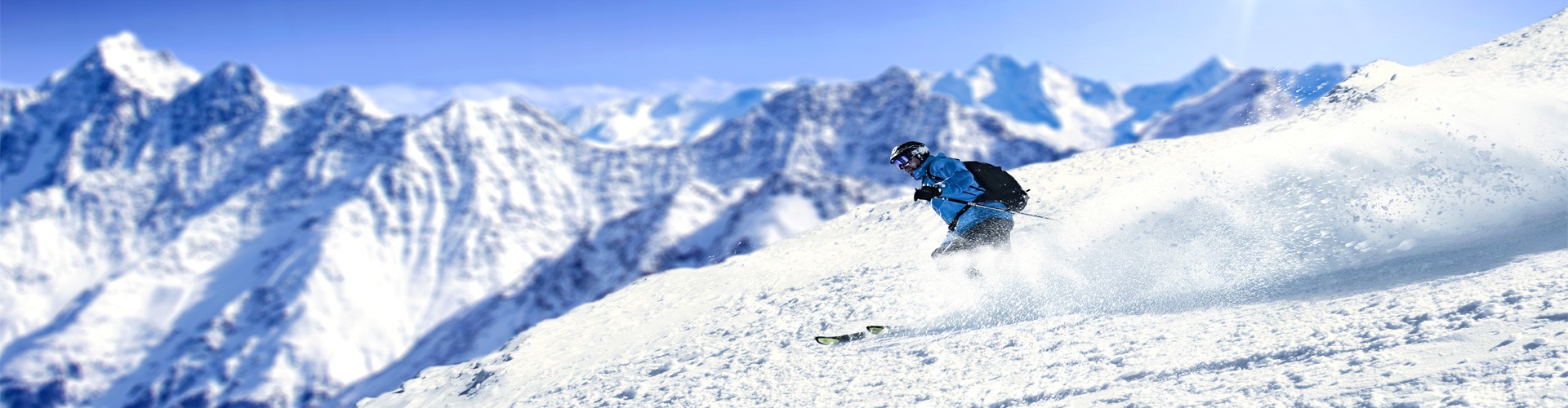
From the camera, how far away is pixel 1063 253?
11156mm

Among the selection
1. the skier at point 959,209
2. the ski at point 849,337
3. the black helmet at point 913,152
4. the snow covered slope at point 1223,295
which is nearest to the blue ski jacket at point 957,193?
the skier at point 959,209

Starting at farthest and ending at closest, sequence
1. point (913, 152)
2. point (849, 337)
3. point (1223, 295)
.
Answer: point (913, 152)
point (849, 337)
point (1223, 295)

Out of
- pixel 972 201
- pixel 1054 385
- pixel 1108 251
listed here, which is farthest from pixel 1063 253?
pixel 1054 385

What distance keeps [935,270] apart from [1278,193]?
415 cm

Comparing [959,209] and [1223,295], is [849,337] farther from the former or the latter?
[1223,295]

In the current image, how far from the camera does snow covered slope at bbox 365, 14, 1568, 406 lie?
7.08 meters

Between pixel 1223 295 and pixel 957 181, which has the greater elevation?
pixel 957 181

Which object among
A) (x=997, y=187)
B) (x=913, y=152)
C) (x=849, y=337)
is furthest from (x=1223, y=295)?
(x=913, y=152)

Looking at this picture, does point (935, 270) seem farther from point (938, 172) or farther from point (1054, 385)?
point (1054, 385)

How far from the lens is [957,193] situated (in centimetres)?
1216

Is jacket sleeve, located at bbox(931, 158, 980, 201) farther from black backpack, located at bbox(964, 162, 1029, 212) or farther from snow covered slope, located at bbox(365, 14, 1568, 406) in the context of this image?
snow covered slope, located at bbox(365, 14, 1568, 406)

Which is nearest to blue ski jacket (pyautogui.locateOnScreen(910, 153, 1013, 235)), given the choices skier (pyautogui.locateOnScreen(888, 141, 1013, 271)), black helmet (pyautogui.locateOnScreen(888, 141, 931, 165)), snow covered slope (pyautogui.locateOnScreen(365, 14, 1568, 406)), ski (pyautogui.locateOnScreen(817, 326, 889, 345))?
skier (pyautogui.locateOnScreen(888, 141, 1013, 271))

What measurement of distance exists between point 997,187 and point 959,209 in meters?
0.58

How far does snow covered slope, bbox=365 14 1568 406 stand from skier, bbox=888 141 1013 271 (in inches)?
15.3
